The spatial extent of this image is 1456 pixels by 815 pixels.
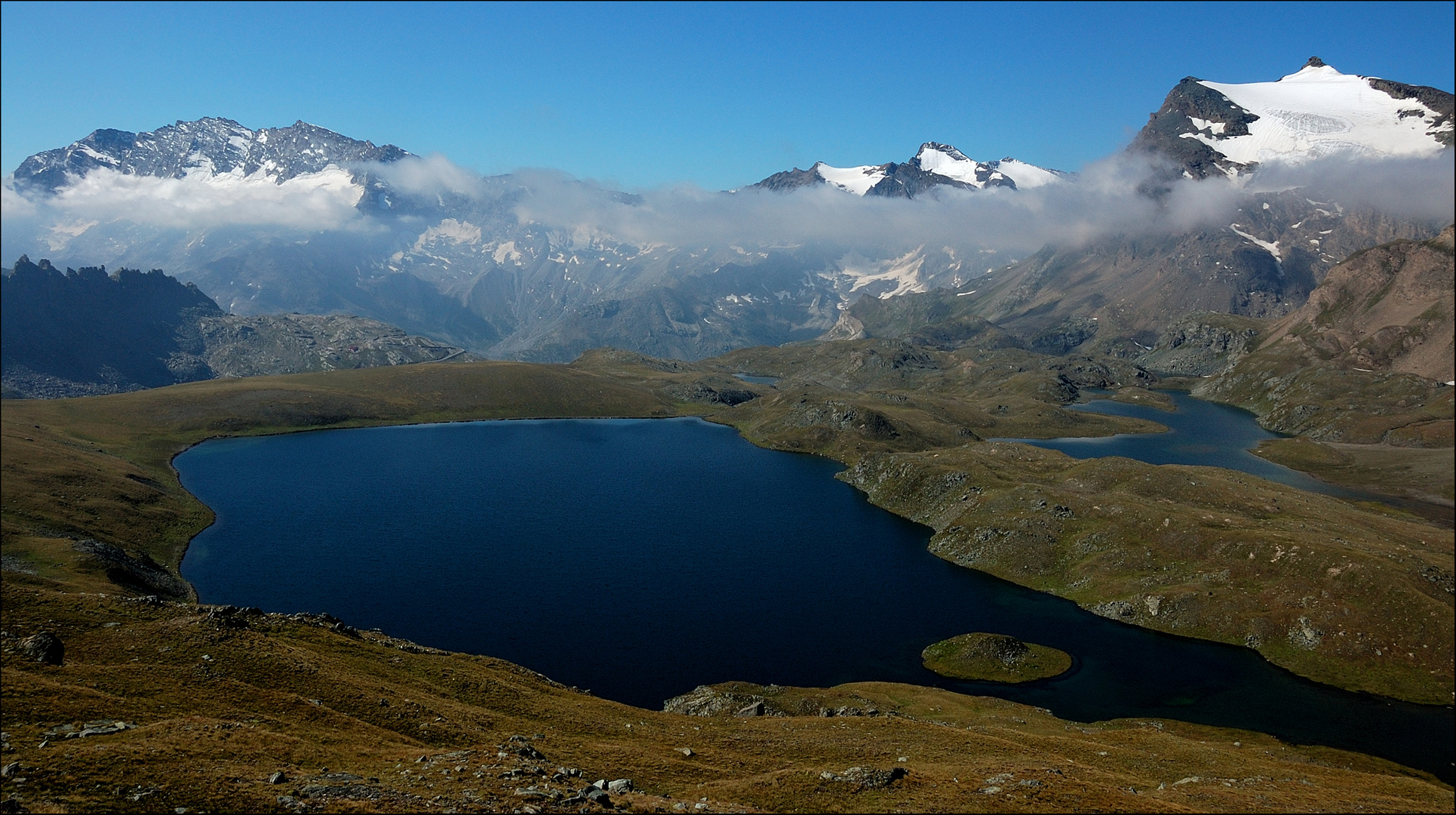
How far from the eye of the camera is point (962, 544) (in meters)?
187

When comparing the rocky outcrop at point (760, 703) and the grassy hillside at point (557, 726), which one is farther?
the rocky outcrop at point (760, 703)

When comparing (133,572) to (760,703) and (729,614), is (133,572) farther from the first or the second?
(760,703)

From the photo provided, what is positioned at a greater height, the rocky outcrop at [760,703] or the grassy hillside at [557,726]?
the grassy hillside at [557,726]

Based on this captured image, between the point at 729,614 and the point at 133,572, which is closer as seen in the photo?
the point at 133,572

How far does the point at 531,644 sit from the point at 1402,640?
138 meters

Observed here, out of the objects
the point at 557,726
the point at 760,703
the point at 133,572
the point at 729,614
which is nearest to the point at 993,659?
the point at 729,614

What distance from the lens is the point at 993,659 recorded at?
127 meters

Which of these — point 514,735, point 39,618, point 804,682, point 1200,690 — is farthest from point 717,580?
point 39,618

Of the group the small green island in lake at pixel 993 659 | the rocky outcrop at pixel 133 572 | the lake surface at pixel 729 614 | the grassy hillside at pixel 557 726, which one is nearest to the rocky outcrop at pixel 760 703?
the grassy hillside at pixel 557 726

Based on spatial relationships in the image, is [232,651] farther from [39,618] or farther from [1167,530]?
[1167,530]

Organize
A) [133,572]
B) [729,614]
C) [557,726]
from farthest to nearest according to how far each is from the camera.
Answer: [729,614] → [133,572] → [557,726]

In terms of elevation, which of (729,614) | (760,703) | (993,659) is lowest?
(993,659)

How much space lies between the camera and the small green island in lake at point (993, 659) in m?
124

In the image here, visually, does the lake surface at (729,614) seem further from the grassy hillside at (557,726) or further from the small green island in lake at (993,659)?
the grassy hillside at (557,726)
